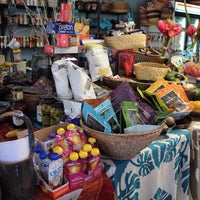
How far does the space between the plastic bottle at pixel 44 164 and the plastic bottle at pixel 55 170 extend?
21 mm

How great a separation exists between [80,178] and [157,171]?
456mm

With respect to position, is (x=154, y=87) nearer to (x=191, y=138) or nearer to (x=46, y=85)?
(x=191, y=138)

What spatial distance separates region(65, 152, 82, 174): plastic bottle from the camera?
30.6 inches

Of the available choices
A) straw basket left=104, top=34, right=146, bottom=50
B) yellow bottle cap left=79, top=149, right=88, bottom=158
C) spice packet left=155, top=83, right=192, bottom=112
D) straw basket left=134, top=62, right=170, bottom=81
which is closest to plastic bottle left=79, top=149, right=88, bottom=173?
yellow bottle cap left=79, top=149, right=88, bottom=158

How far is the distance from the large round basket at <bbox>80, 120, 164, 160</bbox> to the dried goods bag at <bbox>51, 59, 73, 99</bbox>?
0.35 metres

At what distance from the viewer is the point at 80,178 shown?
2.61 ft

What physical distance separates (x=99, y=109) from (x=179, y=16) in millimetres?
4885

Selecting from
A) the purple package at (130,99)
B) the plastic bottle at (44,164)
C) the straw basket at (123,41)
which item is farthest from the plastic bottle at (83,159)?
the straw basket at (123,41)

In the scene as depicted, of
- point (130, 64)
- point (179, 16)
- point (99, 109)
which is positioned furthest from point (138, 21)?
point (99, 109)

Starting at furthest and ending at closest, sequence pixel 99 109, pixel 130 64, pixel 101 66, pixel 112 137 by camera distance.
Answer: pixel 130 64 < pixel 101 66 < pixel 99 109 < pixel 112 137

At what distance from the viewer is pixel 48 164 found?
29.6 inches

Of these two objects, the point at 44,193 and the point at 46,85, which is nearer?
the point at 44,193

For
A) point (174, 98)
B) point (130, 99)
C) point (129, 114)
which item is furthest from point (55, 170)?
point (174, 98)

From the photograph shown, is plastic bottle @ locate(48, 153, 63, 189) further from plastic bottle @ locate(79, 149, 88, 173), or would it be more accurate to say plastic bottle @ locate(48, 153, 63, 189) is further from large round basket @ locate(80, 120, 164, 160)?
large round basket @ locate(80, 120, 164, 160)
